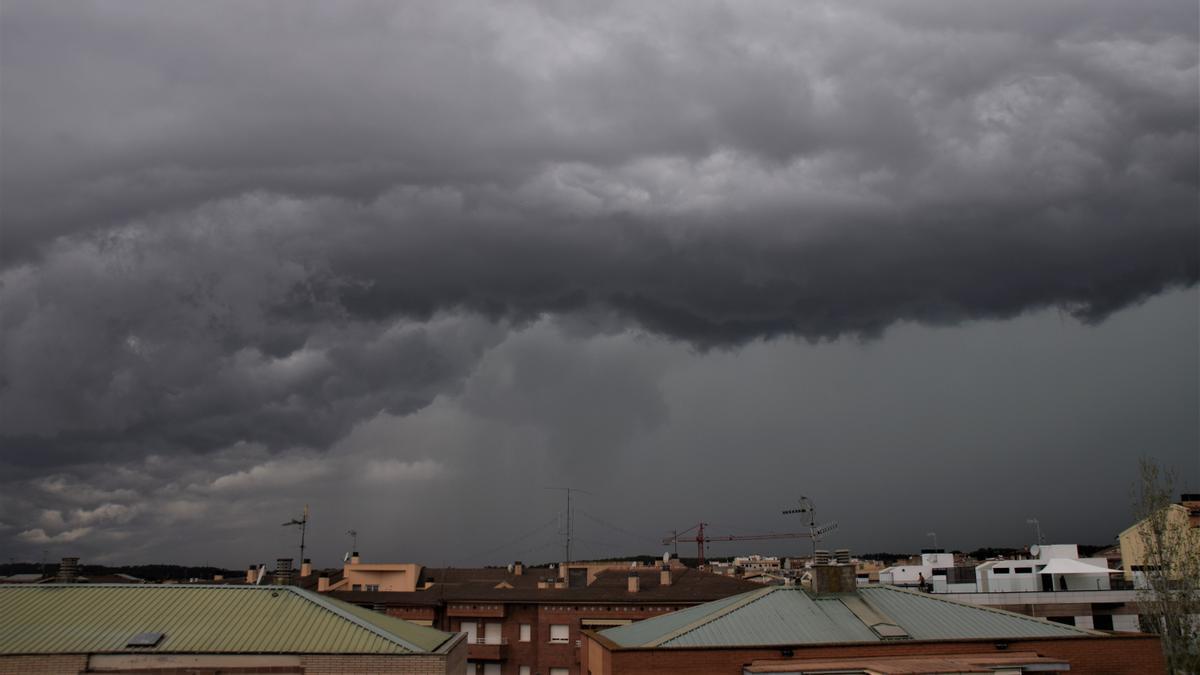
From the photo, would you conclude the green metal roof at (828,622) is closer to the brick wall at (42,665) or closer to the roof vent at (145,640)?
the roof vent at (145,640)

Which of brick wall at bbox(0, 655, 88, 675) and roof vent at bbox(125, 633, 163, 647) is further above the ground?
roof vent at bbox(125, 633, 163, 647)

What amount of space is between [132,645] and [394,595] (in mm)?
42836

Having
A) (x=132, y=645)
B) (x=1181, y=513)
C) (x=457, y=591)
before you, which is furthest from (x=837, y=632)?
(x=1181, y=513)

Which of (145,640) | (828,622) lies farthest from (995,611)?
(145,640)

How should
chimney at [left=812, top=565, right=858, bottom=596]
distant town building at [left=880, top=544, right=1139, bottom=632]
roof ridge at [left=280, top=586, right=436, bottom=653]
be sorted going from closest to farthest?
roof ridge at [left=280, top=586, right=436, bottom=653], chimney at [left=812, top=565, right=858, bottom=596], distant town building at [left=880, top=544, right=1139, bottom=632]

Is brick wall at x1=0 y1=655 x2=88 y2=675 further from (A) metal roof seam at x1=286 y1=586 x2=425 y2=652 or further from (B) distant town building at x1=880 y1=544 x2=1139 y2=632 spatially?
(B) distant town building at x1=880 y1=544 x2=1139 y2=632

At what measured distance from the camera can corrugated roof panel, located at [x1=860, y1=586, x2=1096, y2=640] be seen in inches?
1471

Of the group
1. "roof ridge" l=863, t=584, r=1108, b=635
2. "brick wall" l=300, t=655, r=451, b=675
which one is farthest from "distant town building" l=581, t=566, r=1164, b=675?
"brick wall" l=300, t=655, r=451, b=675

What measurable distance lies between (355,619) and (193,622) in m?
6.49

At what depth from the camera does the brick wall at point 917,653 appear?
3438cm

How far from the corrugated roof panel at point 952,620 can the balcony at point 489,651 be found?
3865 centimetres

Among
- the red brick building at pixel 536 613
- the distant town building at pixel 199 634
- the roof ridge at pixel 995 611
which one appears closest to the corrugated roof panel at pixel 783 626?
the roof ridge at pixel 995 611

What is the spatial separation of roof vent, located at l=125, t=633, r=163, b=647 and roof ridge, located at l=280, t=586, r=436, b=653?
5.85 m

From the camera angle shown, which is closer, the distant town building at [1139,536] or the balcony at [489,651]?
the distant town building at [1139,536]
